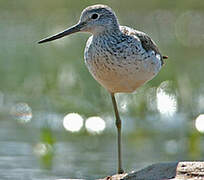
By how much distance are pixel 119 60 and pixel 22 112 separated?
13.6ft

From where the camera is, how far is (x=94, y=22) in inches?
362

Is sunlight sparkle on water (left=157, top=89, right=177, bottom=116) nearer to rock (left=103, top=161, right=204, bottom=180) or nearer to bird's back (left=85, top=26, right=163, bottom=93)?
bird's back (left=85, top=26, right=163, bottom=93)

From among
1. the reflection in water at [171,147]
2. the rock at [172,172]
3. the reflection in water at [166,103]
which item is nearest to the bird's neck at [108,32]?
the rock at [172,172]

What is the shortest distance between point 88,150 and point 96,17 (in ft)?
8.87

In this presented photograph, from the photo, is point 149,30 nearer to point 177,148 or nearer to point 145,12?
point 145,12

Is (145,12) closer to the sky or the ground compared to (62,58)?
closer to the sky

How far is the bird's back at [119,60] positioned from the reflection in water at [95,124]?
116 inches

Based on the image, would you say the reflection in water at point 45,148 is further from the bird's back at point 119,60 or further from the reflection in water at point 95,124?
the bird's back at point 119,60

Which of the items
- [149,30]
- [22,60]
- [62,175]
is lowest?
[62,175]

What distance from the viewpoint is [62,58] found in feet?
50.4

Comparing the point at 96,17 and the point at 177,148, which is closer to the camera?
the point at 96,17

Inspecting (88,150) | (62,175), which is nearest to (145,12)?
(88,150)

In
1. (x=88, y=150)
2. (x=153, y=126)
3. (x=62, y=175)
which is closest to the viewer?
(x=62, y=175)

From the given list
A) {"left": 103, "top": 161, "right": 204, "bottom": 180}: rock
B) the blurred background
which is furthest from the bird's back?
the blurred background
